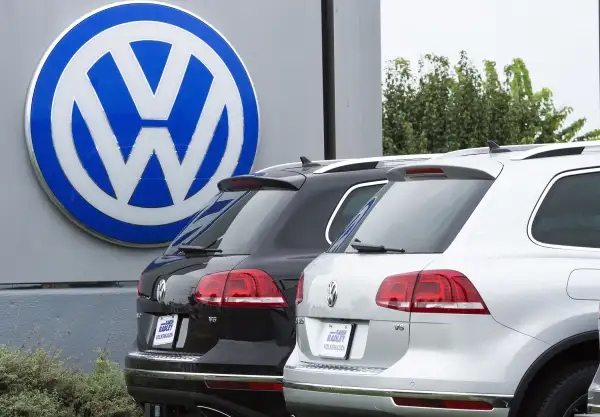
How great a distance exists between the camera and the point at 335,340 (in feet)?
20.9

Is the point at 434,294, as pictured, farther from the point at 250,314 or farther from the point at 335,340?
the point at 250,314

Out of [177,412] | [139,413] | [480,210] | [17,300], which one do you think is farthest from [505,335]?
[17,300]

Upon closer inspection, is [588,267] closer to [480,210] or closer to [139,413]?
[480,210]

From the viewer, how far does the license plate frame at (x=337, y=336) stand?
6.26 metres

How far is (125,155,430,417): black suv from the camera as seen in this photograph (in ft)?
24.0

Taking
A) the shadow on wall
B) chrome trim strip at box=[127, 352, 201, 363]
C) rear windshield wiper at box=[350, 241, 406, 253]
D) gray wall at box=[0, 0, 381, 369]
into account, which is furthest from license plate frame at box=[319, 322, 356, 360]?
gray wall at box=[0, 0, 381, 369]

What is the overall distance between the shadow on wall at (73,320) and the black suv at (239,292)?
349 centimetres

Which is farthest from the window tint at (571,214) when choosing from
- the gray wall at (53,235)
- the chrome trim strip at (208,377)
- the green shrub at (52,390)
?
the gray wall at (53,235)

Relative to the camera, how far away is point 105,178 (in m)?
11.8

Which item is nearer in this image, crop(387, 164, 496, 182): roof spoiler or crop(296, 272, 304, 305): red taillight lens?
crop(387, 164, 496, 182): roof spoiler

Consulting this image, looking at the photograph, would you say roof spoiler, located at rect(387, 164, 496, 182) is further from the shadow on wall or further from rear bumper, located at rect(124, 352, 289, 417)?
the shadow on wall

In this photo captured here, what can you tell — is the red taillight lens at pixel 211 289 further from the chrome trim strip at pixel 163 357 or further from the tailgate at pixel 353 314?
the tailgate at pixel 353 314

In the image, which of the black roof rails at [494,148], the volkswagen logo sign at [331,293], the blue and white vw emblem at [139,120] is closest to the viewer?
the volkswagen logo sign at [331,293]

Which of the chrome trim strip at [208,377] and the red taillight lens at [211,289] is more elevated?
the red taillight lens at [211,289]
